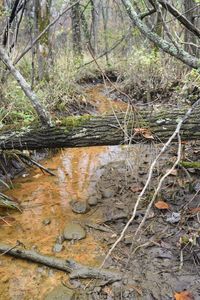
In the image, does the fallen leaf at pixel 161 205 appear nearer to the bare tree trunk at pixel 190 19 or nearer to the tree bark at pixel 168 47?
the tree bark at pixel 168 47

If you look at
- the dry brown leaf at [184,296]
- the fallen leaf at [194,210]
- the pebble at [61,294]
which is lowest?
the dry brown leaf at [184,296]

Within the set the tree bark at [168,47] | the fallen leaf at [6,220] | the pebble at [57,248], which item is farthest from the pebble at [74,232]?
the tree bark at [168,47]

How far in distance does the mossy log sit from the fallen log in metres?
1.22

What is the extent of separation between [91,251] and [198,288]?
3.63 ft

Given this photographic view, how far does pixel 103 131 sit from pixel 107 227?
106cm

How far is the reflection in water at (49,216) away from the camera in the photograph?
3125mm

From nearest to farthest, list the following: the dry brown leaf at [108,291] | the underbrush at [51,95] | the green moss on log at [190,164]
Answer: the dry brown leaf at [108,291] < the green moss on log at [190,164] < the underbrush at [51,95]

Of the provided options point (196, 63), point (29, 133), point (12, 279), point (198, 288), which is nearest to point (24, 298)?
point (12, 279)

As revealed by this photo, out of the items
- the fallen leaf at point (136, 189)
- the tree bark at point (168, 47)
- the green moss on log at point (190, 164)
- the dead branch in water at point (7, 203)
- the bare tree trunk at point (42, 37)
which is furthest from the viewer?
the bare tree trunk at point (42, 37)

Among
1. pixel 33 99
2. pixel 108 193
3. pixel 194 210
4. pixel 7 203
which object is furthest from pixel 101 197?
pixel 33 99

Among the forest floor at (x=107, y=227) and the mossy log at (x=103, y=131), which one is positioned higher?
the mossy log at (x=103, y=131)

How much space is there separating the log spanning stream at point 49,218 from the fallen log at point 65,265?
5 centimetres

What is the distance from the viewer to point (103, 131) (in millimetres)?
3910

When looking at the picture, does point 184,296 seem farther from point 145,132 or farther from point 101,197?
point 101,197
